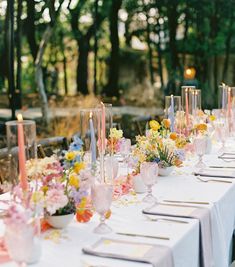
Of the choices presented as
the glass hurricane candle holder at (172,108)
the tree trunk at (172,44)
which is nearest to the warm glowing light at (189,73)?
the tree trunk at (172,44)

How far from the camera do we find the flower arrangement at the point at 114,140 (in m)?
2.99

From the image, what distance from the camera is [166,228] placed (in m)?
2.14

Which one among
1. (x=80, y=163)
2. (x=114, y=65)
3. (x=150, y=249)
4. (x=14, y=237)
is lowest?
(x=150, y=249)

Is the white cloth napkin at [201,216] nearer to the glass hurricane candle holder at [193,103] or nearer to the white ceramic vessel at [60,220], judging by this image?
the white ceramic vessel at [60,220]

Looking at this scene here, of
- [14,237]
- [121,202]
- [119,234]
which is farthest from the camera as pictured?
[121,202]

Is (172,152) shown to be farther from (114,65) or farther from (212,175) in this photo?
(114,65)

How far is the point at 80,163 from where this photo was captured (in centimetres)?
208

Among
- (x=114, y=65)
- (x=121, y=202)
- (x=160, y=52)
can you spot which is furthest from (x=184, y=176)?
(x=160, y=52)

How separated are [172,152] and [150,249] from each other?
1.25 m

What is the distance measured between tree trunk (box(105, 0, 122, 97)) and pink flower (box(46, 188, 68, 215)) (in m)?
5.56

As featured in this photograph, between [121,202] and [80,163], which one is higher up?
[80,163]

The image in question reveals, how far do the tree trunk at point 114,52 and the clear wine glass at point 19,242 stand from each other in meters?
5.86

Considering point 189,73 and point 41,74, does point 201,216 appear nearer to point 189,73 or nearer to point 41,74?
point 41,74

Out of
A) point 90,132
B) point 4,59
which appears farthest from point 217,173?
point 4,59
